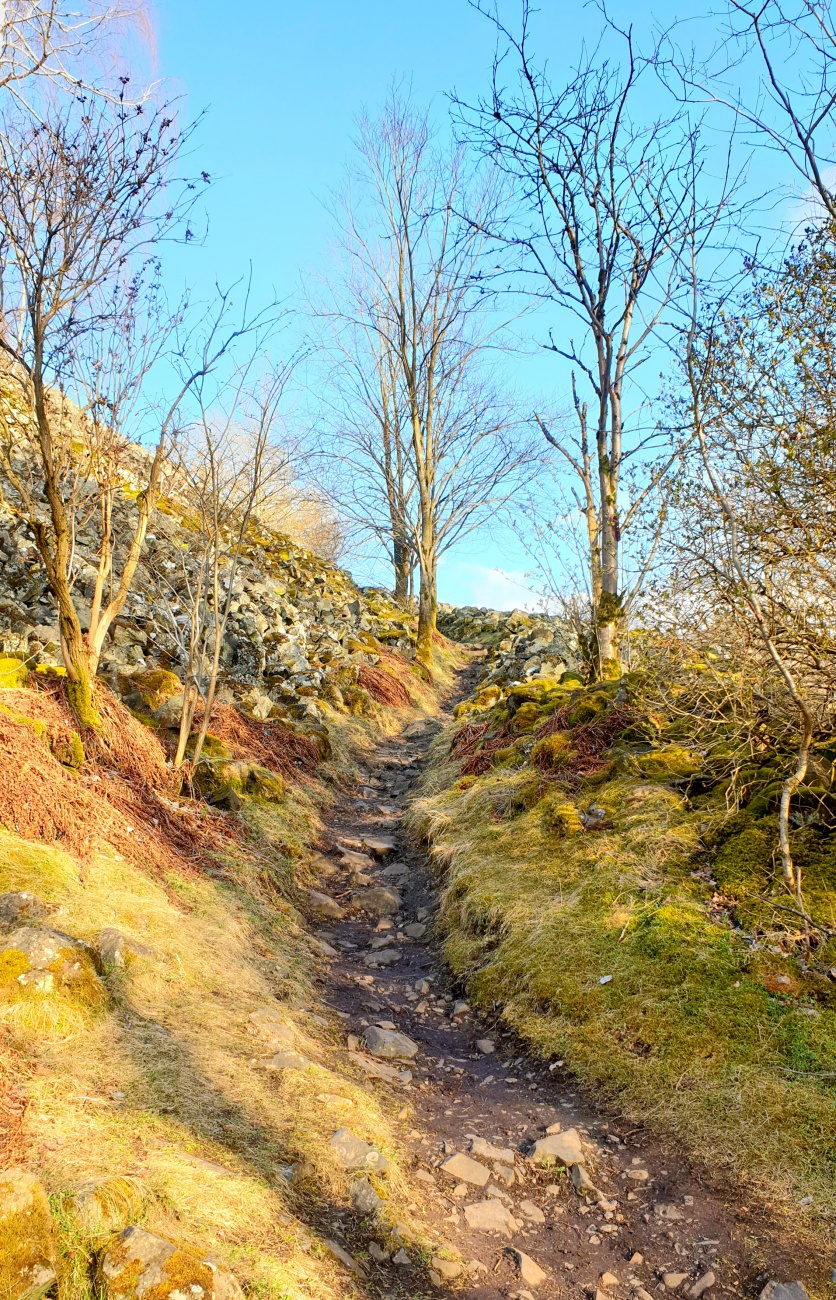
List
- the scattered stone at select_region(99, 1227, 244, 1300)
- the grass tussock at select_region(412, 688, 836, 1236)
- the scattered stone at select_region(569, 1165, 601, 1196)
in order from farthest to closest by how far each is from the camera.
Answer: the grass tussock at select_region(412, 688, 836, 1236) < the scattered stone at select_region(569, 1165, 601, 1196) < the scattered stone at select_region(99, 1227, 244, 1300)

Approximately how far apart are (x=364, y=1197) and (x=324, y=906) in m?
3.28

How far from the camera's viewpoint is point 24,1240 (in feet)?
6.59

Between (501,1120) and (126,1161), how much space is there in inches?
82.0

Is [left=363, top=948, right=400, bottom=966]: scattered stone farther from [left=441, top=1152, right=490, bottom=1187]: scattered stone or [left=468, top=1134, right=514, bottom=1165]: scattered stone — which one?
[left=441, top=1152, right=490, bottom=1187]: scattered stone

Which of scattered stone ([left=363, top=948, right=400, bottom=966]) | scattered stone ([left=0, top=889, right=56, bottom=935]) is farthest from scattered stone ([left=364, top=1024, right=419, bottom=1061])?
scattered stone ([left=0, top=889, right=56, bottom=935])

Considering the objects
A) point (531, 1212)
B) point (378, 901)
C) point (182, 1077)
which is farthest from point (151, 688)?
point (531, 1212)

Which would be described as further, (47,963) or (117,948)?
(117,948)

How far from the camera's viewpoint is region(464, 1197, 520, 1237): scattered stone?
10.3 ft

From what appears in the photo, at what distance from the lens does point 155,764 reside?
6.15 meters

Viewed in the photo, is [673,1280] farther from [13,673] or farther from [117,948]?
[13,673]

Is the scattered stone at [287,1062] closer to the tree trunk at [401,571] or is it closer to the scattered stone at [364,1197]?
the scattered stone at [364,1197]

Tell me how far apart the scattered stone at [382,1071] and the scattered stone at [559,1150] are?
83 centimetres

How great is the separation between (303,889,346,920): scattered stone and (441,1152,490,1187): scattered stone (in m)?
2.82

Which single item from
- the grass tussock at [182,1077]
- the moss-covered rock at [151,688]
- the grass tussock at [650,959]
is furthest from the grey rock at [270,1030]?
the moss-covered rock at [151,688]
